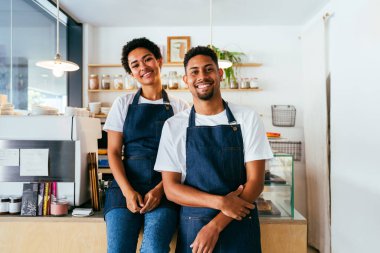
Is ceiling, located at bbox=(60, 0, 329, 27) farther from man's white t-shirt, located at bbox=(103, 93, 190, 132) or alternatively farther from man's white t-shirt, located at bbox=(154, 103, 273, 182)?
man's white t-shirt, located at bbox=(154, 103, 273, 182)

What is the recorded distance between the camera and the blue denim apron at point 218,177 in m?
1.29

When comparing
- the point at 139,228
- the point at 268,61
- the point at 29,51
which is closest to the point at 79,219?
the point at 139,228

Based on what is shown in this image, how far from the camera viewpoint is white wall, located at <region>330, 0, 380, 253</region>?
2.28 metres

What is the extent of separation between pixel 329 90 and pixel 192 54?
2.44m

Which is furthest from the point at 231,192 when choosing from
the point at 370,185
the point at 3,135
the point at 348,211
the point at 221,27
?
the point at 221,27

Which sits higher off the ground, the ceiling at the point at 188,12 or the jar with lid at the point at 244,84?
the ceiling at the point at 188,12

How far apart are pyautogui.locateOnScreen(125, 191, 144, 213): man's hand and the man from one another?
0.15 m

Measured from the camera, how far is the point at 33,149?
1.70m

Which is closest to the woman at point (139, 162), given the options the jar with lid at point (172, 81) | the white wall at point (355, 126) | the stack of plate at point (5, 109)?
the stack of plate at point (5, 109)

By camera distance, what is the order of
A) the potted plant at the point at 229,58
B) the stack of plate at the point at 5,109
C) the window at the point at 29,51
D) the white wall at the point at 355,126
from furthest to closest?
the potted plant at the point at 229,58 → the window at the point at 29,51 → the white wall at the point at 355,126 → the stack of plate at the point at 5,109

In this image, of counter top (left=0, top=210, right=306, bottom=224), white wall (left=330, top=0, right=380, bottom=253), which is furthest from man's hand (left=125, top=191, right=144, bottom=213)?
white wall (left=330, top=0, right=380, bottom=253)

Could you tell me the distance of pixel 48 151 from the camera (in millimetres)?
1691

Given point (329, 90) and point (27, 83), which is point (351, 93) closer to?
point (329, 90)

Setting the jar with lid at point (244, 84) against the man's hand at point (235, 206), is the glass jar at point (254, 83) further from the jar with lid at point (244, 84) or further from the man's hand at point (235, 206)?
the man's hand at point (235, 206)
